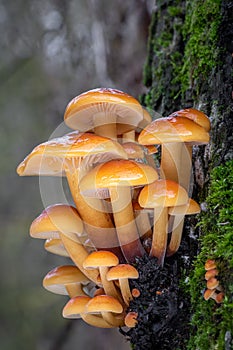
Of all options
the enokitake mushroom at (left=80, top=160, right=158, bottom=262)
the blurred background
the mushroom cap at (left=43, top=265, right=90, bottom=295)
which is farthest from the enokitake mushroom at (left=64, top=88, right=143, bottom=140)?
the blurred background

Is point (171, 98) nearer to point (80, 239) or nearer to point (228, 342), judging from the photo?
point (80, 239)

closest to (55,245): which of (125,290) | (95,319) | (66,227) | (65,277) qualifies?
(65,277)

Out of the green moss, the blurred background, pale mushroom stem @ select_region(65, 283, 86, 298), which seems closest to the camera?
the green moss

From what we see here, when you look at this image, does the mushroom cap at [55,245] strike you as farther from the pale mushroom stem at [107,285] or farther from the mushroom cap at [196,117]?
the mushroom cap at [196,117]

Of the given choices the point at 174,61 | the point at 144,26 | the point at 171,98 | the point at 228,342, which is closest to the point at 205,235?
the point at 228,342

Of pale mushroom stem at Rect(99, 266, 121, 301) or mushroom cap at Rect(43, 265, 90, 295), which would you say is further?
mushroom cap at Rect(43, 265, 90, 295)

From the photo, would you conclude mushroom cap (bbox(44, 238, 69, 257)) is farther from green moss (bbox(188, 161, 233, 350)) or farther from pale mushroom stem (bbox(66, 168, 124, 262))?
green moss (bbox(188, 161, 233, 350))
